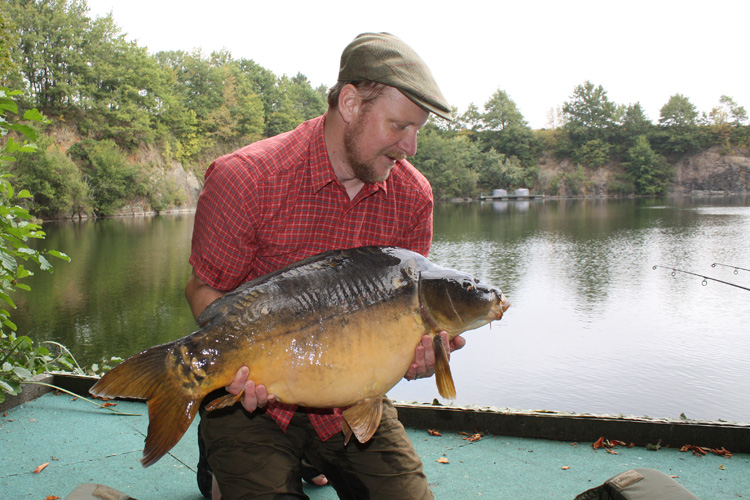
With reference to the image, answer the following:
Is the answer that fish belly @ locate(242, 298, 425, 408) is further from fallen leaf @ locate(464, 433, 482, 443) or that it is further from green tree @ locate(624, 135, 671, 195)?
green tree @ locate(624, 135, 671, 195)

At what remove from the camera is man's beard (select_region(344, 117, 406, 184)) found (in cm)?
225

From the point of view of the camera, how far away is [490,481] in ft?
Answer: 9.95

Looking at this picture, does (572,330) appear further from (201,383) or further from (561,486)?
(201,383)

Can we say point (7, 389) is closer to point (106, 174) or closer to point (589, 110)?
point (106, 174)

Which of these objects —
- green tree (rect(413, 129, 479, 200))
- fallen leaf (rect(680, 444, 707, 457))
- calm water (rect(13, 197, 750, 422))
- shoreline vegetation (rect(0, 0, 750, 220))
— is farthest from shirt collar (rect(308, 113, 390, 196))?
green tree (rect(413, 129, 479, 200))

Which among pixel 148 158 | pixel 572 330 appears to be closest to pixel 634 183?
pixel 148 158

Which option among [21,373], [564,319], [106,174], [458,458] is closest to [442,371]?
[458,458]

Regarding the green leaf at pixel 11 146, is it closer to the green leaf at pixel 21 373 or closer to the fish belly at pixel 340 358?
the green leaf at pixel 21 373

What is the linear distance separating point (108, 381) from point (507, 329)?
981 cm

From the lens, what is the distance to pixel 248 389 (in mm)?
1905

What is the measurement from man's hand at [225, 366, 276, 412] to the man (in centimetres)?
23

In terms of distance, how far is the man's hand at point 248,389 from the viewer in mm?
1889

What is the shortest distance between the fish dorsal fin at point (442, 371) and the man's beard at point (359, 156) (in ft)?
2.30

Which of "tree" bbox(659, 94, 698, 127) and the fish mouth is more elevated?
"tree" bbox(659, 94, 698, 127)
